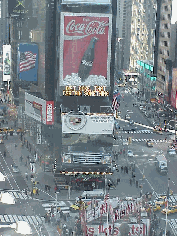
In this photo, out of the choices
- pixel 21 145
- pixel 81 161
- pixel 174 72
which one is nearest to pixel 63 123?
pixel 81 161

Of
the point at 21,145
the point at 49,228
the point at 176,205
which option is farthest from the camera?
the point at 21,145

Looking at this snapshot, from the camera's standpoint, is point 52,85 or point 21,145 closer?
point 52,85

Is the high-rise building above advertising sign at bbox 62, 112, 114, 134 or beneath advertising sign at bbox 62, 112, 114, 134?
above

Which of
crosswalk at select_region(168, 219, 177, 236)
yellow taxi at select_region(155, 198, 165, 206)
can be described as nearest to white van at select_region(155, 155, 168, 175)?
yellow taxi at select_region(155, 198, 165, 206)

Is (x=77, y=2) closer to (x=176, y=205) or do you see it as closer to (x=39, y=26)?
(x=39, y=26)

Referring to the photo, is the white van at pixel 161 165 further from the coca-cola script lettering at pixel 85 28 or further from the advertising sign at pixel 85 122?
the coca-cola script lettering at pixel 85 28

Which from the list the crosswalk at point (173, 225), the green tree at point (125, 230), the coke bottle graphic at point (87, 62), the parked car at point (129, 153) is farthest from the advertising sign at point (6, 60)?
the green tree at point (125, 230)

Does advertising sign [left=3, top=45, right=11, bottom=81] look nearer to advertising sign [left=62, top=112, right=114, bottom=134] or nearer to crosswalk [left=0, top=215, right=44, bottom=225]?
advertising sign [left=62, top=112, right=114, bottom=134]
